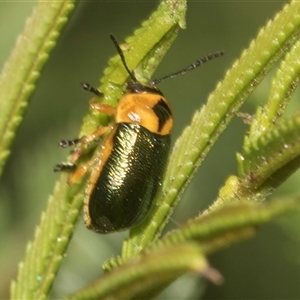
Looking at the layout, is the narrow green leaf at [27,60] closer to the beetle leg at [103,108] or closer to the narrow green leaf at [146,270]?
the beetle leg at [103,108]

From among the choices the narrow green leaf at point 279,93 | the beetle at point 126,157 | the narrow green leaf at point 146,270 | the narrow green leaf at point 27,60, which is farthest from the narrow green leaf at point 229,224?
the beetle at point 126,157

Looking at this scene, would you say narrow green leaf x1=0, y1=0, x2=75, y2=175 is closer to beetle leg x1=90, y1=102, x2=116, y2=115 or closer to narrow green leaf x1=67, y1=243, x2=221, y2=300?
beetle leg x1=90, y1=102, x2=116, y2=115

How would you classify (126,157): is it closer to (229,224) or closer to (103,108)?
(103,108)

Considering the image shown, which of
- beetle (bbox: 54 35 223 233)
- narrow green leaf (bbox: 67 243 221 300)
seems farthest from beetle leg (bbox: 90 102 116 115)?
narrow green leaf (bbox: 67 243 221 300)

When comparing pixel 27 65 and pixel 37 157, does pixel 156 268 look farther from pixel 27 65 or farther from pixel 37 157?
pixel 37 157

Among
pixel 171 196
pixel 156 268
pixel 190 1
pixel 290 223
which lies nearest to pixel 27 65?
pixel 171 196

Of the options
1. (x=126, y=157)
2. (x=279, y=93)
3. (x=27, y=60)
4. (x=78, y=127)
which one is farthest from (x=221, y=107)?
(x=78, y=127)
